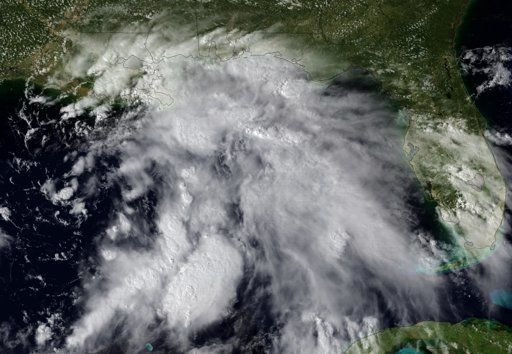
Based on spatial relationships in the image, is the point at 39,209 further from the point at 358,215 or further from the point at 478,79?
the point at 478,79

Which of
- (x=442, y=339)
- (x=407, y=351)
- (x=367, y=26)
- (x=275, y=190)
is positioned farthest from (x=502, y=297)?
(x=367, y=26)

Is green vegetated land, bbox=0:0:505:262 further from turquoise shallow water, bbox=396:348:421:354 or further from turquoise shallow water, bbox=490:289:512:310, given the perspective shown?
turquoise shallow water, bbox=396:348:421:354

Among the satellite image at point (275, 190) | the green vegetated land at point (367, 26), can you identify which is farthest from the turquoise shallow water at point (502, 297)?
the green vegetated land at point (367, 26)

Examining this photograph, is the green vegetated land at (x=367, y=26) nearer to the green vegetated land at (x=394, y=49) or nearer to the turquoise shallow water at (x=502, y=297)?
the green vegetated land at (x=394, y=49)

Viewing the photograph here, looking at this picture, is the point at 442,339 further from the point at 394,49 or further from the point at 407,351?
the point at 394,49

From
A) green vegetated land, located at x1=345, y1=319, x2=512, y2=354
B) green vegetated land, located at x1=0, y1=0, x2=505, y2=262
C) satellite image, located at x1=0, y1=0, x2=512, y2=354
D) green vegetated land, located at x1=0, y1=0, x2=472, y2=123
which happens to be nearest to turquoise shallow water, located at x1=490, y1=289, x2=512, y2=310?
satellite image, located at x1=0, y1=0, x2=512, y2=354

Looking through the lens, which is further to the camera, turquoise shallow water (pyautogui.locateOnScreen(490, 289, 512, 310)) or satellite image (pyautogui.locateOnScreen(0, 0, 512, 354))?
satellite image (pyautogui.locateOnScreen(0, 0, 512, 354))
